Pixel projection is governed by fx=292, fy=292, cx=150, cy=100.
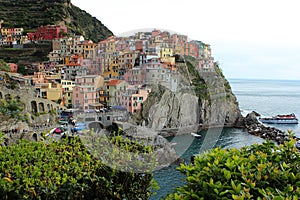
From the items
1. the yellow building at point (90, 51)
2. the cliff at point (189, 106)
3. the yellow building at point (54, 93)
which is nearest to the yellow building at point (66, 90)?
the yellow building at point (54, 93)

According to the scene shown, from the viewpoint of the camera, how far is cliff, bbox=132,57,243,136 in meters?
10.4

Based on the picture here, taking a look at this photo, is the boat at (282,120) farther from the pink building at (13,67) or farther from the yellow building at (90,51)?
the pink building at (13,67)

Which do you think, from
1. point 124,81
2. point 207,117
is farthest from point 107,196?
point 207,117

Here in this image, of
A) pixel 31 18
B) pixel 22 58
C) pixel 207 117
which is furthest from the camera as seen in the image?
pixel 31 18

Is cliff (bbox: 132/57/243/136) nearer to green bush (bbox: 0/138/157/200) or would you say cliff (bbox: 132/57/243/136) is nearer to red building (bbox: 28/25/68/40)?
green bush (bbox: 0/138/157/200)

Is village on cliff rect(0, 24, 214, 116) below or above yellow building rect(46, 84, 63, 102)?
above

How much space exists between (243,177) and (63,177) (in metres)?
2.12

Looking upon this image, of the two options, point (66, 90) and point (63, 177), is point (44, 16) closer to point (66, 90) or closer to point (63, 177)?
point (66, 90)

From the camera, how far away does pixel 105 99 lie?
7074 millimetres

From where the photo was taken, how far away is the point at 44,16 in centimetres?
3800

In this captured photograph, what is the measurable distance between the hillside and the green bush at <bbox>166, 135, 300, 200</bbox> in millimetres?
36607

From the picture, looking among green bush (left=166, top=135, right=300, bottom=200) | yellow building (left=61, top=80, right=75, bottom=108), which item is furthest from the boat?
green bush (left=166, top=135, right=300, bottom=200)

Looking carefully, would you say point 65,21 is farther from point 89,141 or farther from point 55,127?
Result: point 89,141

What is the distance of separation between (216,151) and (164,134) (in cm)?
1596
